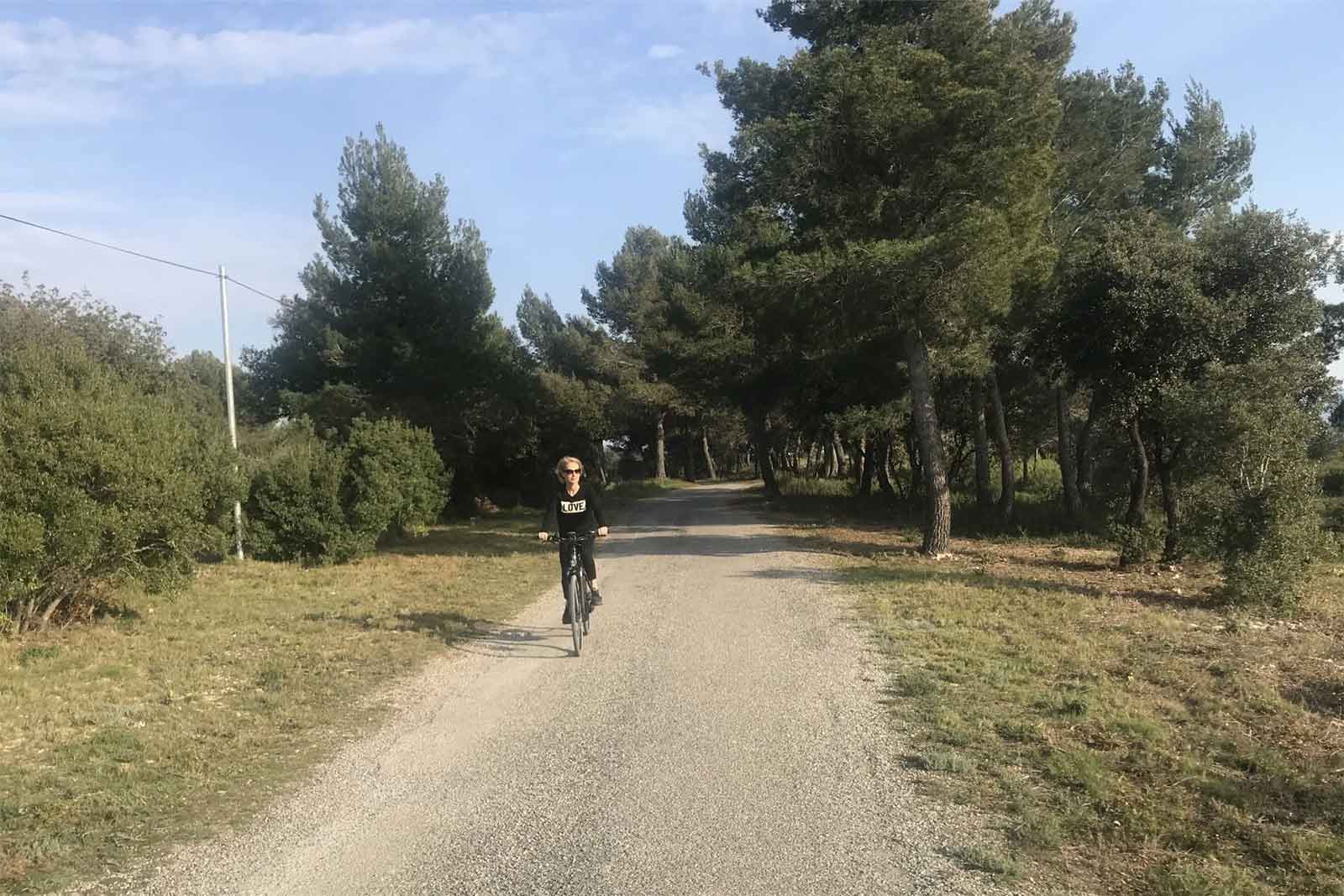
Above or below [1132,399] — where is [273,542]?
below

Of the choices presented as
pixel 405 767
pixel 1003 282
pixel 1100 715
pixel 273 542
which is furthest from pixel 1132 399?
pixel 273 542

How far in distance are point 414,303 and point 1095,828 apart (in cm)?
2390

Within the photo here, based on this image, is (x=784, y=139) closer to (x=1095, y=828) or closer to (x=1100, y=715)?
(x=1100, y=715)

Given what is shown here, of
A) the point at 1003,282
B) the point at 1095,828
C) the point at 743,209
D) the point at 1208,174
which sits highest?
the point at 1208,174

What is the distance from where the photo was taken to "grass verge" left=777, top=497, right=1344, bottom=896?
4047 millimetres

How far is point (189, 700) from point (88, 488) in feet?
11.6

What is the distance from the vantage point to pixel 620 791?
4.93 metres

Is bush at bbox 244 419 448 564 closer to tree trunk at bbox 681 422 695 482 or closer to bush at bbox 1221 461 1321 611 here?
bush at bbox 1221 461 1321 611

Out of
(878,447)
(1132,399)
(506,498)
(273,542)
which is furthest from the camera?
(506,498)

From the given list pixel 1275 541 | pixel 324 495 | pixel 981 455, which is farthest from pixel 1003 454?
pixel 324 495

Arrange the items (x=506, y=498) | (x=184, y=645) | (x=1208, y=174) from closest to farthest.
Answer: (x=184, y=645)
(x=1208, y=174)
(x=506, y=498)

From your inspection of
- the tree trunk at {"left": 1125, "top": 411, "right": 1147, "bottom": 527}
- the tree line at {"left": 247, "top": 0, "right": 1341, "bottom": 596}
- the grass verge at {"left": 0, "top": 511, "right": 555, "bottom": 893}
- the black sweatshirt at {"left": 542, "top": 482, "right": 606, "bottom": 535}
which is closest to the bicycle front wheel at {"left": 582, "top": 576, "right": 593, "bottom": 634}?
the black sweatshirt at {"left": 542, "top": 482, "right": 606, "bottom": 535}

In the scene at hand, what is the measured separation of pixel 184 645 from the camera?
9.26m

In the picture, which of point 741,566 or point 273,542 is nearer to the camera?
point 741,566
